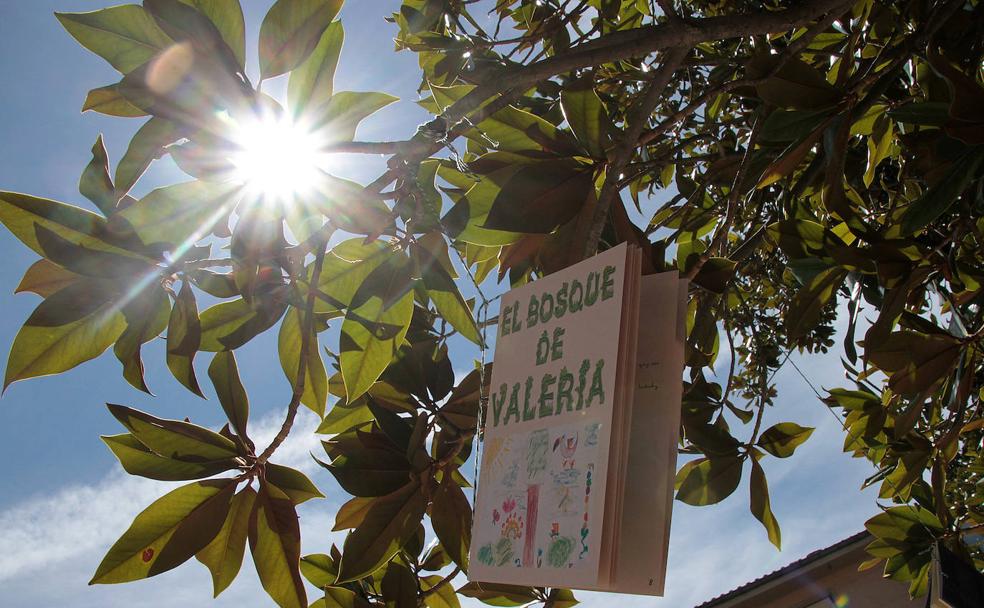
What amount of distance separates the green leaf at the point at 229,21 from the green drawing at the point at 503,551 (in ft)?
2.20

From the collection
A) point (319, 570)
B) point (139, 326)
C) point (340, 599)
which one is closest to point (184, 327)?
point (139, 326)

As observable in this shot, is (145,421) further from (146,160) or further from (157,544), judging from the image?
(146,160)

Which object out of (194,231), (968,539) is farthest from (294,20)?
(968,539)

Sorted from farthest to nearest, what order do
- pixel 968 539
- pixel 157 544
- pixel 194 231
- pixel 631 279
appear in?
pixel 968 539 < pixel 157 544 < pixel 194 231 < pixel 631 279

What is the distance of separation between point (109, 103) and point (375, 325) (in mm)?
497

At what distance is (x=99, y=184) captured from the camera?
0.94 metres

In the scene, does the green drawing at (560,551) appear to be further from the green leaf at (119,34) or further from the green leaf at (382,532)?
the green leaf at (119,34)

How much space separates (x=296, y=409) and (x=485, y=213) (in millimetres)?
387

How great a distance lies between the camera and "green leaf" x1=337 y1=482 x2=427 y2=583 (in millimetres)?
1117

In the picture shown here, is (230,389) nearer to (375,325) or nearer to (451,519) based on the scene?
(375,325)

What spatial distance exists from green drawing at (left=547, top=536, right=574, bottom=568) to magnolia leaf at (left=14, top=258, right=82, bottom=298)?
794 mm

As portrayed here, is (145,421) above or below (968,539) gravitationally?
below

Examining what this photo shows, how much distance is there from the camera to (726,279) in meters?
1.17

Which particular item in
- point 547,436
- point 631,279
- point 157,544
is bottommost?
point 157,544
